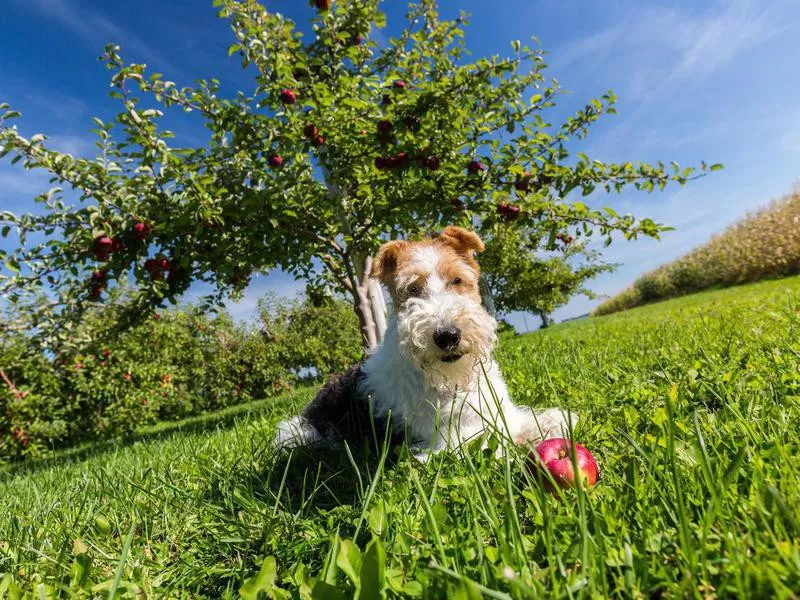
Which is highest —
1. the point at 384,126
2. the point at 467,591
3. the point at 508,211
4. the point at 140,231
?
the point at 384,126

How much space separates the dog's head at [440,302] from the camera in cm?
232

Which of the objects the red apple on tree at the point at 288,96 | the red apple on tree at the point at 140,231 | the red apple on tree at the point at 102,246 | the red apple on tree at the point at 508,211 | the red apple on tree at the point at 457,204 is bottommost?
the red apple on tree at the point at 508,211

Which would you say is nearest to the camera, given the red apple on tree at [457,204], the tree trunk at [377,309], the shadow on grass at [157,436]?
the red apple on tree at [457,204]

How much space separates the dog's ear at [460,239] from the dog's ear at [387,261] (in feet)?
1.15

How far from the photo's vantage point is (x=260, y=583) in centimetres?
113

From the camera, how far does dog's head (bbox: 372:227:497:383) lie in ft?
7.60

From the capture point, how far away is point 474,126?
200 inches

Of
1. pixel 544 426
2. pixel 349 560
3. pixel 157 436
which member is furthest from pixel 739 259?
pixel 349 560

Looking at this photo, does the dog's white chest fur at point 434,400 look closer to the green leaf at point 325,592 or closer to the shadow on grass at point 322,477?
the shadow on grass at point 322,477

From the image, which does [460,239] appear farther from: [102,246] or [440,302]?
[102,246]

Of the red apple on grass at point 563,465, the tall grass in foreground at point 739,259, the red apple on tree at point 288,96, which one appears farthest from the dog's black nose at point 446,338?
the tall grass in foreground at point 739,259

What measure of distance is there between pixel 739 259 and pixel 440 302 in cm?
2127

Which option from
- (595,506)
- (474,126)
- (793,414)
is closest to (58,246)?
(474,126)

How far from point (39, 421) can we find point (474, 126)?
36.8 feet
